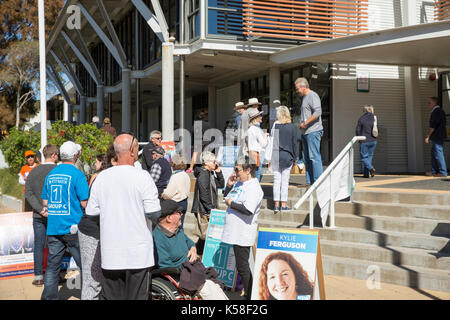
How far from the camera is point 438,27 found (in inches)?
384

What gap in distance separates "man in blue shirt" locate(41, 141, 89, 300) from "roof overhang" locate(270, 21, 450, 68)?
812 centimetres

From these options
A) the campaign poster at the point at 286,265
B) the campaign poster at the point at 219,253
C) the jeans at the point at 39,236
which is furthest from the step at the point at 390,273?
the jeans at the point at 39,236

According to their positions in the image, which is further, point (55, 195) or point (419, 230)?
point (419, 230)

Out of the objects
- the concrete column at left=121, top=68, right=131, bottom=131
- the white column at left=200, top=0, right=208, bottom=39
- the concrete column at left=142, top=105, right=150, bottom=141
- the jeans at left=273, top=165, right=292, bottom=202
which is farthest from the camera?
the concrete column at left=142, top=105, right=150, bottom=141

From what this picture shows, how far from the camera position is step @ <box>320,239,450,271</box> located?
5.85 m

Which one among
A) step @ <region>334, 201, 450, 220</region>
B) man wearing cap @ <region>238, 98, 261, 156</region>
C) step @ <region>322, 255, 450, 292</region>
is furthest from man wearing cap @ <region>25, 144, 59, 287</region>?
step @ <region>334, 201, 450, 220</region>

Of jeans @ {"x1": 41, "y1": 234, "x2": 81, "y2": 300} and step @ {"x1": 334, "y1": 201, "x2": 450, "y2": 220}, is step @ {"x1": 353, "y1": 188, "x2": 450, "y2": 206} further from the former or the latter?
jeans @ {"x1": 41, "y1": 234, "x2": 81, "y2": 300}

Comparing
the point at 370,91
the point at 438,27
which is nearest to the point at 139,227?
the point at 438,27

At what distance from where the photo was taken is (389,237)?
21.4ft

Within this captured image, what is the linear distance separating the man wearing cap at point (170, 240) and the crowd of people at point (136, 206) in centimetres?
1

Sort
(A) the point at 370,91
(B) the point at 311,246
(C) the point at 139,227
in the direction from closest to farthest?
(C) the point at 139,227 < (B) the point at 311,246 < (A) the point at 370,91

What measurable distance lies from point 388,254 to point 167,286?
10.6 feet

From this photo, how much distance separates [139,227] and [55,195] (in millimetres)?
1882
